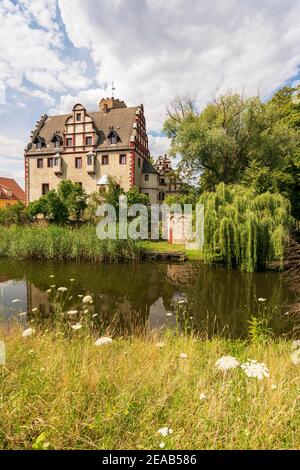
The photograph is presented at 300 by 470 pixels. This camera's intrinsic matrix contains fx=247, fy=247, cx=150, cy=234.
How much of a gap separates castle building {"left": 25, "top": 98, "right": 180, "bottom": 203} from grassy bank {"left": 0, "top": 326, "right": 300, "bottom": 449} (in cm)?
2160

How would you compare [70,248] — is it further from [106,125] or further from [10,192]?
[10,192]

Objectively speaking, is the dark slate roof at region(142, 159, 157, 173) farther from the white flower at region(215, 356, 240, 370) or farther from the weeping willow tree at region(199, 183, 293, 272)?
the white flower at region(215, 356, 240, 370)

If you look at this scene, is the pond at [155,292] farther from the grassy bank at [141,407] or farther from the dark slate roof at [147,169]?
the dark slate roof at [147,169]

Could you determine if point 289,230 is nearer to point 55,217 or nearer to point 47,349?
point 47,349

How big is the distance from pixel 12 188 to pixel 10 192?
321 cm

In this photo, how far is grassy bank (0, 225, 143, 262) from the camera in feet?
42.1

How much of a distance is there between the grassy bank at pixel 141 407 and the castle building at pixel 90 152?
2160 centimetres

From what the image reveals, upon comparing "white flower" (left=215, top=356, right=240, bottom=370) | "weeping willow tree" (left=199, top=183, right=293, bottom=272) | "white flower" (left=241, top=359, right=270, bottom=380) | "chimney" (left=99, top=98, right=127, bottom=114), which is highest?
"chimney" (left=99, top=98, right=127, bottom=114)

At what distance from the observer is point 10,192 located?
36000 millimetres

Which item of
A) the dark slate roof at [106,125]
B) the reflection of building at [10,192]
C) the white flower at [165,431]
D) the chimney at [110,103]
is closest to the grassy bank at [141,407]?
the white flower at [165,431]

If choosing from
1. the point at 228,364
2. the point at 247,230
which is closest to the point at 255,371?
the point at 228,364

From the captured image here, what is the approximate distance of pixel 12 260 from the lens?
42.4ft

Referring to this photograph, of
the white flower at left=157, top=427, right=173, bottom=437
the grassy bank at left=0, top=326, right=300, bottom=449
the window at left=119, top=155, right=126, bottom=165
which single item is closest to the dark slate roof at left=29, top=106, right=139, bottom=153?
the window at left=119, top=155, right=126, bottom=165

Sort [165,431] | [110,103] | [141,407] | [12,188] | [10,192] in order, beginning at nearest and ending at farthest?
[165,431] → [141,407] → [110,103] → [10,192] → [12,188]
